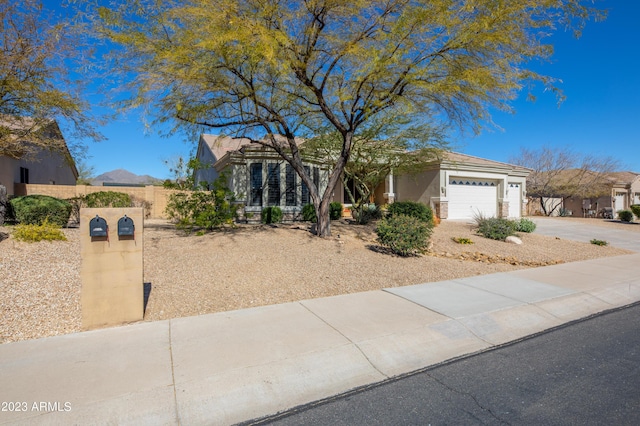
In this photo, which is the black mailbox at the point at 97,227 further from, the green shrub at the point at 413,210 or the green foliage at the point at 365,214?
the green foliage at the point at 365,214

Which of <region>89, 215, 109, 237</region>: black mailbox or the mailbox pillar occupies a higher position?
<region>89, 215, 109, 237</region>: black mailbox

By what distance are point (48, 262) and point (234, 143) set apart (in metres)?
15.0

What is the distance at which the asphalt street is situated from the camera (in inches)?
123

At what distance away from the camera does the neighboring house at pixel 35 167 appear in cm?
1416

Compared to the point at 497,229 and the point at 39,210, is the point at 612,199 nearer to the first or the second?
the point at 497,229

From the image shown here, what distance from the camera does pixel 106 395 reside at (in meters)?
3.26

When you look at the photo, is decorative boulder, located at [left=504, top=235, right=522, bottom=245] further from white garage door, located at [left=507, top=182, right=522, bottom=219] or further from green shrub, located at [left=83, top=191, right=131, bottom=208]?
green shrub, located at [left=83, top=191, right=131, bottom=208]

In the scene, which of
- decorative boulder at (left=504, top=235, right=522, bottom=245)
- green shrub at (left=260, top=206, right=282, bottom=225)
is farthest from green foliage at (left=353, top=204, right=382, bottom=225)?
decorative boulder at (left=504, top=235, right=522, bottom=245)

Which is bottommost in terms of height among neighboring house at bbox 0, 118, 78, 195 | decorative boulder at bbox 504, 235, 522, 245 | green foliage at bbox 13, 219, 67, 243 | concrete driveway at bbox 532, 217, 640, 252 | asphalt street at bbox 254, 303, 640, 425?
asphalt street at bbox 254, 303, 640, 425

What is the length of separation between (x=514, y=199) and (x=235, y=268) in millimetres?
22085

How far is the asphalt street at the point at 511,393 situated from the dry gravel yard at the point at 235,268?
2.87 meters

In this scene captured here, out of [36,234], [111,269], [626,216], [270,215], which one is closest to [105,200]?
[270,215]

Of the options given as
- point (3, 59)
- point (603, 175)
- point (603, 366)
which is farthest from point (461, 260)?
point (603, 175)

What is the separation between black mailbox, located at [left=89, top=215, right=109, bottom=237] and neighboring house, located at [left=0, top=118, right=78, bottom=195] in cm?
921
